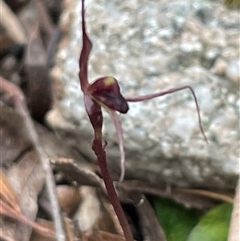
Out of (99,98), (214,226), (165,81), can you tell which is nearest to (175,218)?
(214,226)

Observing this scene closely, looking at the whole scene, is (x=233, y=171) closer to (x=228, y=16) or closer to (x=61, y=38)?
(x=228, y=16)

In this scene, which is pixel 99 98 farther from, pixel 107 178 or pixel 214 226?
pixel 214 226

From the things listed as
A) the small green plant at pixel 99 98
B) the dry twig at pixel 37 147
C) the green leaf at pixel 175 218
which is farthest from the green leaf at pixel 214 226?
the small green plant at pixel 99 98

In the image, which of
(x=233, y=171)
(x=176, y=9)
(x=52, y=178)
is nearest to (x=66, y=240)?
(x=52, y=178)

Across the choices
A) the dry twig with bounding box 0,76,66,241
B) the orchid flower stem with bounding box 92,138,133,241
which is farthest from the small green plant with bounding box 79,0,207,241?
the dry twig with bounding box 0,76,66,241

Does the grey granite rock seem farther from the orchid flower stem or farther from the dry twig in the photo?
the orchid flower stem

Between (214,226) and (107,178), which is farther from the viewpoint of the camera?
(214,226)

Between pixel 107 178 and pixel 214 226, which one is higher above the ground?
pixel 107 178
